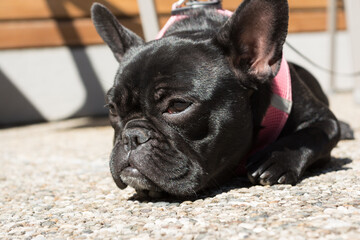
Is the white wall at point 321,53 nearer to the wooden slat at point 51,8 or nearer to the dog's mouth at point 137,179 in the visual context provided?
the wooden slat at point 51,8

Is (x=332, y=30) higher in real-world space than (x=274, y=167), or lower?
lower

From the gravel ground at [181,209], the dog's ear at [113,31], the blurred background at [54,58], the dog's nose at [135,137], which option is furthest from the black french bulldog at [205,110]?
the blurred background at [54,58]

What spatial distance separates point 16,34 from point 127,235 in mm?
5499

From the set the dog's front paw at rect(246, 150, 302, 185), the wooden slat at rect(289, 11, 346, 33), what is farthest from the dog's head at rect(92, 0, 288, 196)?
the wooden slat at rect(289, 11, 346, 33)

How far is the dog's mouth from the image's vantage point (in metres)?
2.24

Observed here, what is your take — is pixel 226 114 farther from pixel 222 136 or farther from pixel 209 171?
pixel 209 171

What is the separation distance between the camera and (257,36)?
99.0 inches

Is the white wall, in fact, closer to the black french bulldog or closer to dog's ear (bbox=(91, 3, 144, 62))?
dog's ear (bbox=(91, 3, 144, 62))

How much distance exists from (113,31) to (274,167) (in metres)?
1.35

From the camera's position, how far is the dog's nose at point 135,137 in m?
2.22

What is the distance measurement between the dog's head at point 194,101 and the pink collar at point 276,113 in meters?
0.07

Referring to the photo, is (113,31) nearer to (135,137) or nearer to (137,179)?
(135,137)

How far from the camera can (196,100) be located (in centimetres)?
227

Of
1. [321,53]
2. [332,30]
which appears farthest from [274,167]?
[321,53]
